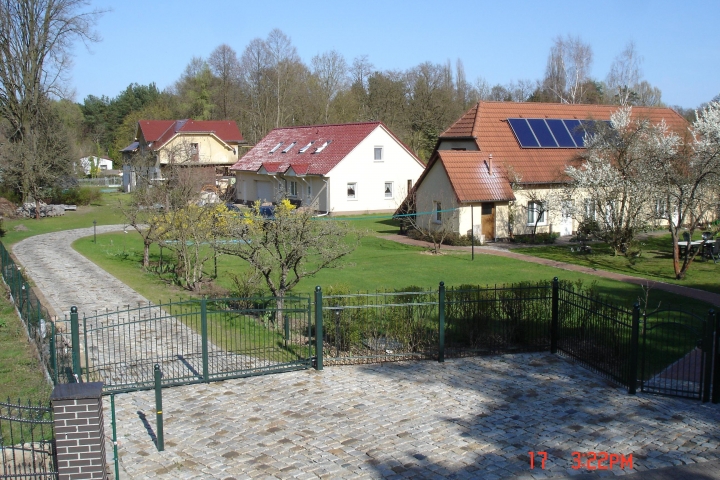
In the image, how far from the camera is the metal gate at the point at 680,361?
9.71 meters

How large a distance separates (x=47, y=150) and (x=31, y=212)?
4.27 m

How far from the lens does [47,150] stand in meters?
40.0

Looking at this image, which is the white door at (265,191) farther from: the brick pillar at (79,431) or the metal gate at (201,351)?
the brick pillar at (79,431)

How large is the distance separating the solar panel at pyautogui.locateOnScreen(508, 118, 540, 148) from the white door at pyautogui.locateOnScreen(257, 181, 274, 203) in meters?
16.9

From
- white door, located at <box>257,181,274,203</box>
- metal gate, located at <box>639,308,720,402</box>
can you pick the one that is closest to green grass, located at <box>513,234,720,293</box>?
metal gate, located at <box>639,308,720,402</box>

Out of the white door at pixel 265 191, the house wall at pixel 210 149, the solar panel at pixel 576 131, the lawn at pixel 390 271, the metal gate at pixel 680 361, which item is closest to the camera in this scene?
the metal gate at pixel 680 361

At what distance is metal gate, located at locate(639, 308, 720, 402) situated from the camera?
9711 mm

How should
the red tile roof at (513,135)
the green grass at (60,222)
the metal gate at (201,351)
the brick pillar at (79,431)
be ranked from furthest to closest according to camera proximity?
the red tile roof at (513,135), the green grass at (60,222), the metal gate at (201,351), the brick pillar at (79,431)

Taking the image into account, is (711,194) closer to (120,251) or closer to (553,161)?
(553,161)

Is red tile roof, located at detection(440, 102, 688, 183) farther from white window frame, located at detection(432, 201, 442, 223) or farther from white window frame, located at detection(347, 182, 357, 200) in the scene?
→ white window frame, located at detection(347, 182, 357, 200)

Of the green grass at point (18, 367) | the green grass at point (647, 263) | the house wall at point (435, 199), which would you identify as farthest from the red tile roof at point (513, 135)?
the green grass at point (18, 367)

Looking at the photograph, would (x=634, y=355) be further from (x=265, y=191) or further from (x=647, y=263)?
(x=265, y=191)

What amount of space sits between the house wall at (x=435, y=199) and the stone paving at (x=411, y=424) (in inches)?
705

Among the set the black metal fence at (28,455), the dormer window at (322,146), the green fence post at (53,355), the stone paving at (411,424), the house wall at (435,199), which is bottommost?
the stone paving at (411,424)
